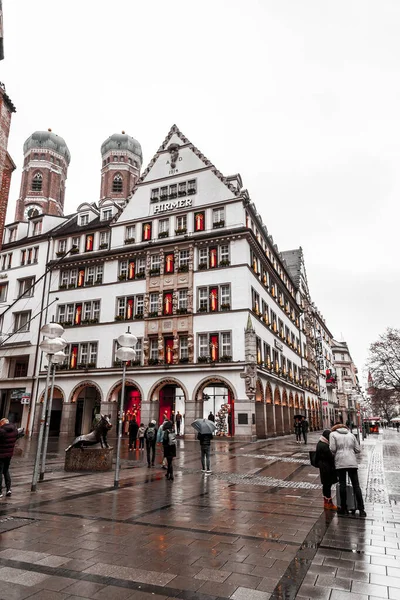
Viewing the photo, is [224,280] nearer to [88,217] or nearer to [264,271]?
[264,271]

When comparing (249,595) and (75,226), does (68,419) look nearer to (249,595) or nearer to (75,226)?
(75,226)

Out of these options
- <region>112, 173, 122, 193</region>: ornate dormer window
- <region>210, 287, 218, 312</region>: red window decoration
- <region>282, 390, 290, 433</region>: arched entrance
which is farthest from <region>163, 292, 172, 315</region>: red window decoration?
<region>112, 173, 122, 193</region>: ornate dormer window

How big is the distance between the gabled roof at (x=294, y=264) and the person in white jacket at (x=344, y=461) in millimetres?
54503

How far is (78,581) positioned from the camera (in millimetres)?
4996

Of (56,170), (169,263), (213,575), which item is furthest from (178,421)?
(56,170)

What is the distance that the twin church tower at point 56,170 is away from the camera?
81.9 metres

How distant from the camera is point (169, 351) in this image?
34562mm

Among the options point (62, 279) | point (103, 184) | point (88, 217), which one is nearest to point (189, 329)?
point (62, 279)

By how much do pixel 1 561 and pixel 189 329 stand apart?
2838 centimetres

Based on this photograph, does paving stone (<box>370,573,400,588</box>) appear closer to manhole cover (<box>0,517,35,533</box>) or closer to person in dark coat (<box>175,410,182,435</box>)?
manhole cover (<box>0,517,35,533</box>)

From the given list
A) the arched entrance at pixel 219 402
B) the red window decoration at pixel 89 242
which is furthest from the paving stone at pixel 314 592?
the red window decoration at pixel 89 242

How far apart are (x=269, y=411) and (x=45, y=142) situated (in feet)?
242

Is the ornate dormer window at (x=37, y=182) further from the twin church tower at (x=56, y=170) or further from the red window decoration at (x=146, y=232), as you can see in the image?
the red window decoration at (x=146, y=232)

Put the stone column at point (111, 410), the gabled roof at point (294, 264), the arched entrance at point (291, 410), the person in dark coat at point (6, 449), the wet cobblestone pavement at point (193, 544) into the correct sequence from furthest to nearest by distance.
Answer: the gabled roof at point (294, 264)
the arched entrance at point (291, 410)
the stone column at point (111, 410)
the person in dark coat at point (6, 449)
the wet cobblestone pavement at point (193, 544)
